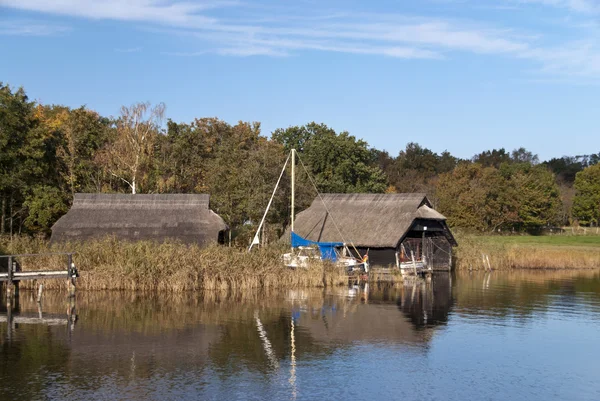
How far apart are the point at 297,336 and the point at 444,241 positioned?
25472 mm

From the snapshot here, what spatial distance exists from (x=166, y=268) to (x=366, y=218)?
16.6 metres

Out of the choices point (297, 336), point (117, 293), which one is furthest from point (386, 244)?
point (297, 336)

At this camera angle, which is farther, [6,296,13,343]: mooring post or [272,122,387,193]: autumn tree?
[272,122,387,193]: autumn tree

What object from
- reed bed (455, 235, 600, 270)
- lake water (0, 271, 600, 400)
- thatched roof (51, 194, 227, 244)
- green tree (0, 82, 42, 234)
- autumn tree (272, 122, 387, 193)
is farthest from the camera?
autumn tree (272, 122, 387, 193)

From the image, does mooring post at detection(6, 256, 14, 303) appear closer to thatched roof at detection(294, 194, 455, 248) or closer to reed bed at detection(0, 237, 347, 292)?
reed bed at detection(0, 237, 347, 292)

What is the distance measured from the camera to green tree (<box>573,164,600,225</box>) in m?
92.5

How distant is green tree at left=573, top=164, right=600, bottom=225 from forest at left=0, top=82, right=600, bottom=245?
26cm

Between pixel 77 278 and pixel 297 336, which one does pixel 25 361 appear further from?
pixel 77 278

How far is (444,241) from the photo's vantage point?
48.4 metres

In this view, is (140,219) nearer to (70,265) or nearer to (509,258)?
(70,265)

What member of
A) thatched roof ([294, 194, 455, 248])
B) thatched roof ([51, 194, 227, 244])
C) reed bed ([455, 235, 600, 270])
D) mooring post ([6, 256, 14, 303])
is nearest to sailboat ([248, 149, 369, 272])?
thatched roof ([294, 194, 455, 248])

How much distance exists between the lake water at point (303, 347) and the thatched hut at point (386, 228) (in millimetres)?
9238

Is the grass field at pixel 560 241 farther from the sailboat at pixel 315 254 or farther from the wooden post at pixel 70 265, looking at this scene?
the wooden post at pixel 70 265

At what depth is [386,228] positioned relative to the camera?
45.7 m
